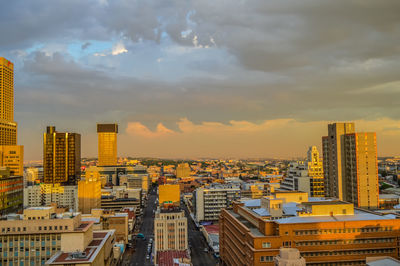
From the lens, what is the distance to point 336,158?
13425cm

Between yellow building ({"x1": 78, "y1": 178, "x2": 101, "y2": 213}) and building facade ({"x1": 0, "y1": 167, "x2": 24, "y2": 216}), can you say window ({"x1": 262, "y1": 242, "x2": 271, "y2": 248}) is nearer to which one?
building facade ({"x1": 0, "y1": 167, "x2": 24, "y2": 216})

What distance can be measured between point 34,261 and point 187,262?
36582 mm

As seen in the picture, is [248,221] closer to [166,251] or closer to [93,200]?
[166,251]

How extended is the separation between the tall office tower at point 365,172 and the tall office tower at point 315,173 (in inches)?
893

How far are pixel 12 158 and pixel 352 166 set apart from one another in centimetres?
16207

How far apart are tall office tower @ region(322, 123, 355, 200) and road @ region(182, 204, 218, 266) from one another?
52.7 meters

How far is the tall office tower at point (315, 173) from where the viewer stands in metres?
148

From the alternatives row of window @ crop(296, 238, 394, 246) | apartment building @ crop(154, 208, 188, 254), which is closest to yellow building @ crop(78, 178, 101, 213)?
apartment building @ crop(154, 208, 188, 254)

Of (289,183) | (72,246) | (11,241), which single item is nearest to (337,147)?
(289,183)

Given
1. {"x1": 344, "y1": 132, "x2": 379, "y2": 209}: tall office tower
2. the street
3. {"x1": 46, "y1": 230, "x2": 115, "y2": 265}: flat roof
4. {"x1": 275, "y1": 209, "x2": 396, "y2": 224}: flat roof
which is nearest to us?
{"x1": 46, "y1": 230, "x2": 115, "y2": 265}: flat roof

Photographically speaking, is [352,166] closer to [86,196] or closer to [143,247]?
[143,247]

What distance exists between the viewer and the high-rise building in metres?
124

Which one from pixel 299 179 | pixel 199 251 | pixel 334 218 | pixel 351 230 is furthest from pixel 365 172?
pixel 199 251

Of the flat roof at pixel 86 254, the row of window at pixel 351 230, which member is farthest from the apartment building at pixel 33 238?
the row of window at pixel 351 230
